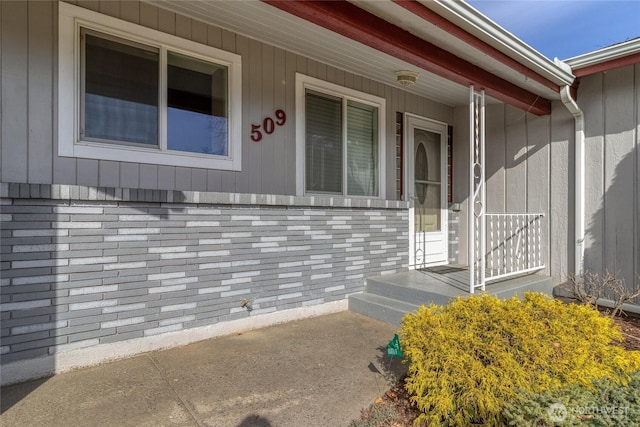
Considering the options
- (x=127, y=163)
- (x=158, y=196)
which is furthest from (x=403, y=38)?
(x=127, y=163)

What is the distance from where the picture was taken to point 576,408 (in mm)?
1718

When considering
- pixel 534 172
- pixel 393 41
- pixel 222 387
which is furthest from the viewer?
pixel 534 172

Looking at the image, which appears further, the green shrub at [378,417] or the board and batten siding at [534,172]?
the board and batten siding at [534,172]

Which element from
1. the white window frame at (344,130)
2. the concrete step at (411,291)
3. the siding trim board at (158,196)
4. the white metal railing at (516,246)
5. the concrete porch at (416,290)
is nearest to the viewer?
the siding trim board at (158,196)

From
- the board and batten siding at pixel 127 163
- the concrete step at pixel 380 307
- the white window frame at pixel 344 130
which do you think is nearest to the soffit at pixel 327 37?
the board and batten siding at pixel 127 163

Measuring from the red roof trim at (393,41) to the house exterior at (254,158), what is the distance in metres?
0.02

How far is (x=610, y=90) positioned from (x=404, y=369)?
13.2ft

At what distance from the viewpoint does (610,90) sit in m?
4.19

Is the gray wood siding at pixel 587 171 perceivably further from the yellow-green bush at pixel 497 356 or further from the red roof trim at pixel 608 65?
the yellow-green bush at pixel 497 356

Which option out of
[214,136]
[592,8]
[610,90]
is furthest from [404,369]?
[592,8]

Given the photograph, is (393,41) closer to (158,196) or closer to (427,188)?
(158,196)

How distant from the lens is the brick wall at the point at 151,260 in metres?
2.44

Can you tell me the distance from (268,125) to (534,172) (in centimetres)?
360

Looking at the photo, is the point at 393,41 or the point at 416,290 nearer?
the point at 393,41
